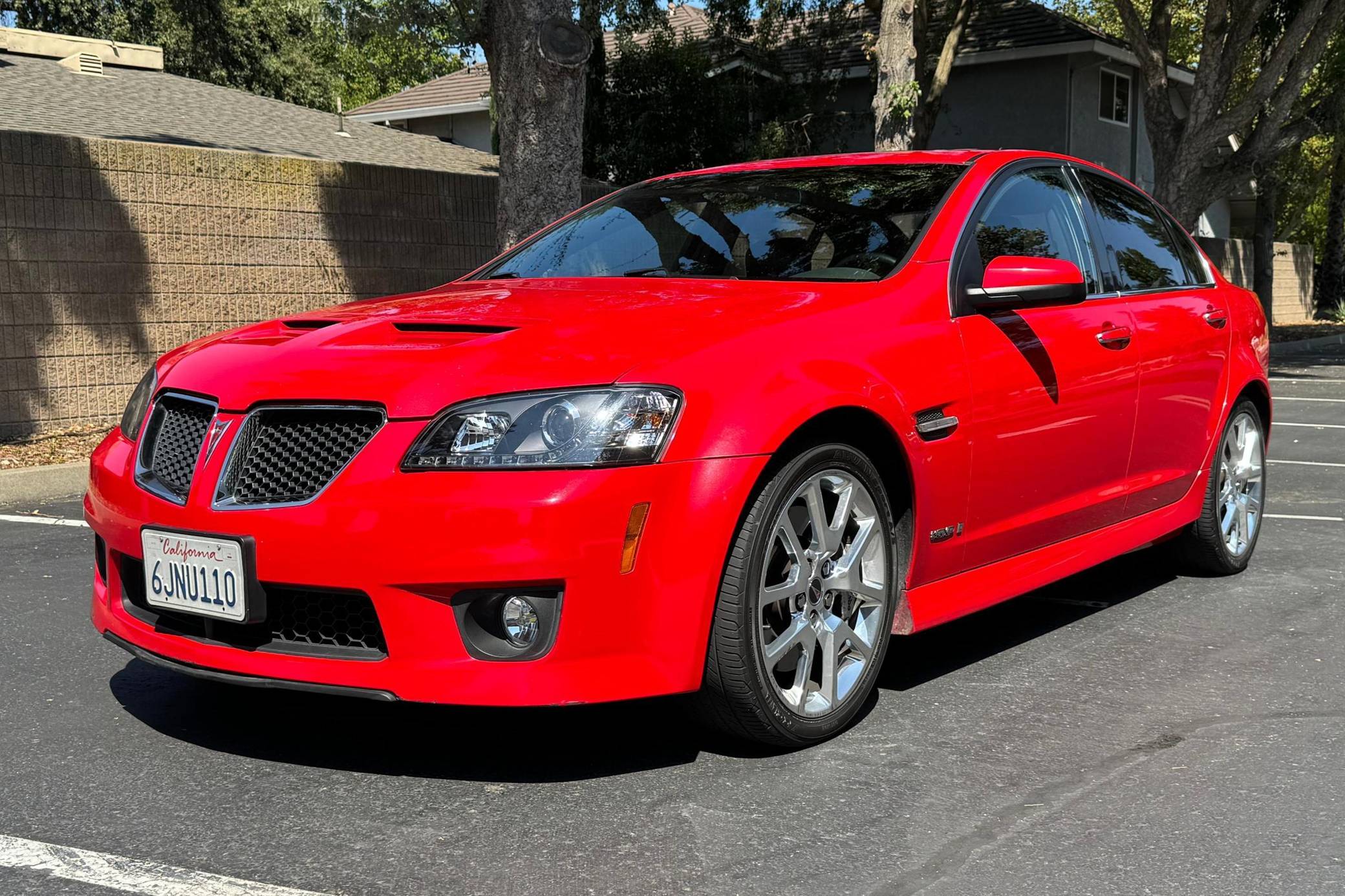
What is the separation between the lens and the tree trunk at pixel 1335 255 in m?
32.2

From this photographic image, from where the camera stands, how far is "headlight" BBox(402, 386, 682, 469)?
3.28 meters

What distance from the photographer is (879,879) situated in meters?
2.96

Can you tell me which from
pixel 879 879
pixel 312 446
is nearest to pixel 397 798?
pixel 312 446

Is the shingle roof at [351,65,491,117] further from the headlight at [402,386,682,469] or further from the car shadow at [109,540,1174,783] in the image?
the headlight at [402,386,682,469]

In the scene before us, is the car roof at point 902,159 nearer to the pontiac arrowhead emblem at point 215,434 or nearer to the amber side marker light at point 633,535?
the amber side marker light at point 633,535

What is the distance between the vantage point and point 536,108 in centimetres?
1113

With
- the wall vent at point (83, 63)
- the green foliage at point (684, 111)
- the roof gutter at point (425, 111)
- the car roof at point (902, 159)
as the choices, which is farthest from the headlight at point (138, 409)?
the roof gutter at point (425, 111)

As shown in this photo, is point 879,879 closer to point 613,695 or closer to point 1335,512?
point 613,695

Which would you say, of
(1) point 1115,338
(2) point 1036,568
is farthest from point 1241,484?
(2) point 1036,568

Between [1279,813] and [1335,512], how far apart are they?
4777 mm

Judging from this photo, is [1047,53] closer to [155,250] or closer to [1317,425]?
[1317,425]

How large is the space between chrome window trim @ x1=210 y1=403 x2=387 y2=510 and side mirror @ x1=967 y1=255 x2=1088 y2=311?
1915 mm

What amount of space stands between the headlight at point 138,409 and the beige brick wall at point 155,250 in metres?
6.85

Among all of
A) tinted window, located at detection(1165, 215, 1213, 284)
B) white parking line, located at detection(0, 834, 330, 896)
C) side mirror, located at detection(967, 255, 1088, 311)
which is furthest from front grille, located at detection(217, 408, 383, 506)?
tinted window, located at detection(1165, 215, 1213, 284)
